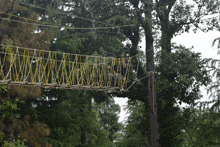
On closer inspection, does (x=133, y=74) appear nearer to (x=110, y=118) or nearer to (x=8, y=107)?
(x=8, y=107)

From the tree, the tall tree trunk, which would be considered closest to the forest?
the tall tree trunk

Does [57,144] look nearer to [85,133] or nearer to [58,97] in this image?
[58,97]

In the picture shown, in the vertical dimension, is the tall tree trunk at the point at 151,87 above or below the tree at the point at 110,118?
above

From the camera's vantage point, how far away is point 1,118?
27.8ft

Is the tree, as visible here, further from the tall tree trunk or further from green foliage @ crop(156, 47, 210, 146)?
the tall tree trunk

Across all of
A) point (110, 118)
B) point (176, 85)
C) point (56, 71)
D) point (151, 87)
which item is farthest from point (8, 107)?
point (110, 118)

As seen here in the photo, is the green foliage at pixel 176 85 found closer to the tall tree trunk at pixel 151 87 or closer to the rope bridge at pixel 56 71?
the tall tree trunk at pixel 151 87

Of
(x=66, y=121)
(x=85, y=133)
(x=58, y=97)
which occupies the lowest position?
(x=85, y=133)

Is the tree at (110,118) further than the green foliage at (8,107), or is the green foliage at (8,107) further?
the tree at (110,118)

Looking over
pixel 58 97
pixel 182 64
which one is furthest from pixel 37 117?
pixel 182 64

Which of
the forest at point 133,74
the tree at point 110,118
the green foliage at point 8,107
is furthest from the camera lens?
the tree at point 110,118

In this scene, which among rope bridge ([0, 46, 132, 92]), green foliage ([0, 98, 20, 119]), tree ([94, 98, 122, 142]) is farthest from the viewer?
tree ([94, 98, 122, 142])

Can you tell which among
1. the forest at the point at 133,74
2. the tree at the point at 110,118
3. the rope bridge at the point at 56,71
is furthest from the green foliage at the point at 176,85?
the tree at the point at 110,118

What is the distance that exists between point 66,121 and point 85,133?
349 centimetres
